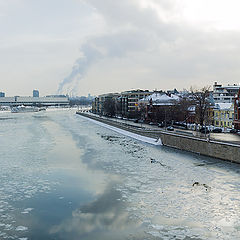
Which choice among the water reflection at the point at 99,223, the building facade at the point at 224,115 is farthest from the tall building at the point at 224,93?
the water reflection at the point at 99,223

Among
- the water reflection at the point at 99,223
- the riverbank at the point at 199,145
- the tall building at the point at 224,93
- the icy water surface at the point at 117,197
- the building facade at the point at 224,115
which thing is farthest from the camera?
the tall building at the point at 224,93

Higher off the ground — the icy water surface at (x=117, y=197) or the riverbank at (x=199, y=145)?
the riverbank at (x=199, y=145)

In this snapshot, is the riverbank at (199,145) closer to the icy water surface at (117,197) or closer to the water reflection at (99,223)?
the icy water surface at (117,197)

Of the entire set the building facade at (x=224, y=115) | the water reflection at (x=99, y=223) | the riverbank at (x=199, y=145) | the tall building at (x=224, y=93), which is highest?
the tall building at (x=224, y=93)

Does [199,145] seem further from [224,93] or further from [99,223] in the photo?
[224,93]

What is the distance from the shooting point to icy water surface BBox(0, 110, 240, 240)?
47.9ft

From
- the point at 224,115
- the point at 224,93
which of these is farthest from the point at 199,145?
the point at 224,93

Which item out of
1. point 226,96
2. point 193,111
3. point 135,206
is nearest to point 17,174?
point 135,206

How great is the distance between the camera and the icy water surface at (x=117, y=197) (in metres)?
14.6

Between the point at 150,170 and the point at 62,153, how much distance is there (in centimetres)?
1252

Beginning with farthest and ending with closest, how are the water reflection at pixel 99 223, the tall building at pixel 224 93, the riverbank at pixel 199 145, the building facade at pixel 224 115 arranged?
1. the tall building at pixel 224 93
2. the building facade at pixel 224 115
3. the riverbank at pixel 199 145
4. the water reflection at pixel 99 223

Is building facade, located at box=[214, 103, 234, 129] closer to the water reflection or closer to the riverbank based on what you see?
the riverbank

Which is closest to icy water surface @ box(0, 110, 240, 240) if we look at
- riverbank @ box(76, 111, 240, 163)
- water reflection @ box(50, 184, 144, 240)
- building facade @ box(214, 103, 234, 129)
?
water reflection @ box(50, 184, 144, 240)

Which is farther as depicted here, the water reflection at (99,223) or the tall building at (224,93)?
the tall building at (224,93)
